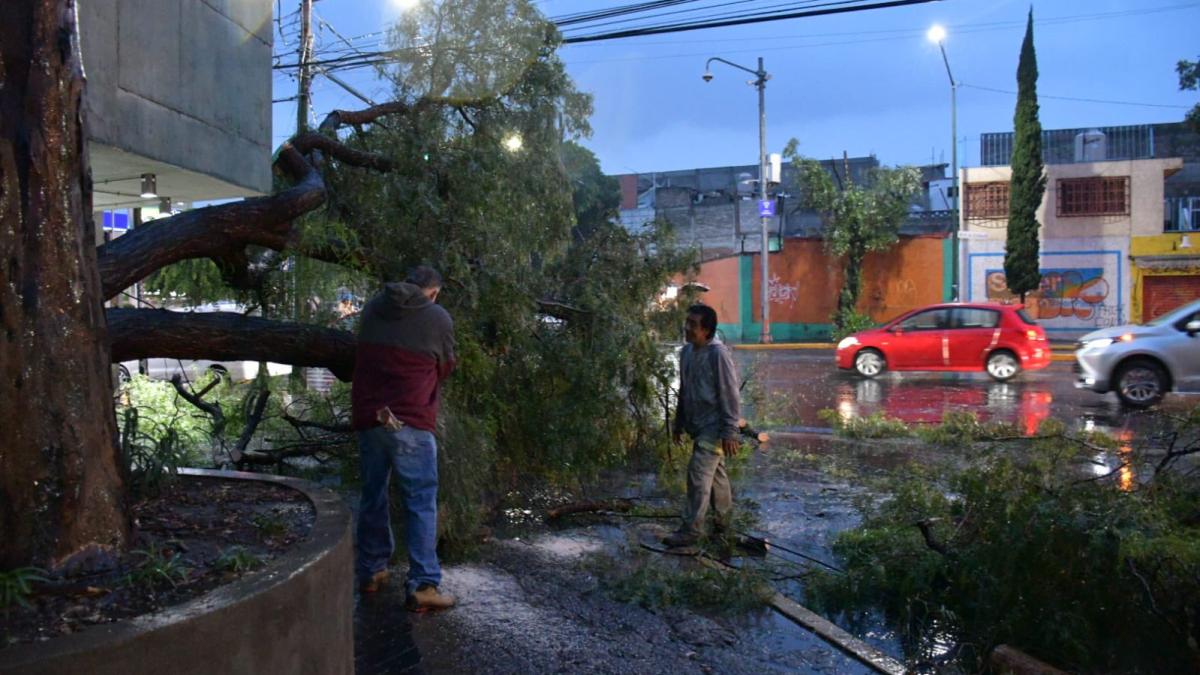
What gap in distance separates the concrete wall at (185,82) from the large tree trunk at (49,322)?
2.65 m

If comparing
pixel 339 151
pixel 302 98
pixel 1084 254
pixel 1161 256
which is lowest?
pixel 339 151

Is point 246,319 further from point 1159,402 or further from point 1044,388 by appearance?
point 1044,388

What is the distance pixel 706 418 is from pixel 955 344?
13.4 meters

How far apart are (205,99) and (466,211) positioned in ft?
7.41

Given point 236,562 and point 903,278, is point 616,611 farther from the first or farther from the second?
point 903,278

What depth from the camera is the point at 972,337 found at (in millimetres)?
17828

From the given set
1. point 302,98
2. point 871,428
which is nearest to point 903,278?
point 871,428

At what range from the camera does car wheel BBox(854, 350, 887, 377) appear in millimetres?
18625

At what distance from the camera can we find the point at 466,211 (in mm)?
6582

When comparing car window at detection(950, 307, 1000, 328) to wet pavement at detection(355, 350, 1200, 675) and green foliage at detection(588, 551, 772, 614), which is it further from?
green foliage at detection(588, 551, 772, 614)

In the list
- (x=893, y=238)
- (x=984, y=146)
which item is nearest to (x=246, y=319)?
(x=893, y=238)

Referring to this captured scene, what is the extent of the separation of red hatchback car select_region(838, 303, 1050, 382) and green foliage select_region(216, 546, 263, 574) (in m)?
16.8

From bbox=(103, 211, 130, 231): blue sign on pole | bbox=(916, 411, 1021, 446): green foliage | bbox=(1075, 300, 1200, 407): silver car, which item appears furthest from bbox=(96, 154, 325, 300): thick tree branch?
bbox=(1075, 300, 1200, 407): silver car

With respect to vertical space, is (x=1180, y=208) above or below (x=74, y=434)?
above
